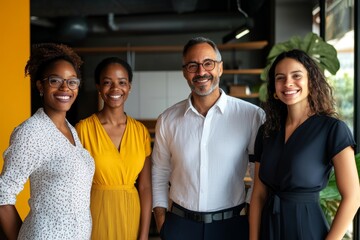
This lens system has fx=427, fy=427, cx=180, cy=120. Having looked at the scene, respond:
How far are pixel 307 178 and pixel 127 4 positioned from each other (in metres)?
5.65

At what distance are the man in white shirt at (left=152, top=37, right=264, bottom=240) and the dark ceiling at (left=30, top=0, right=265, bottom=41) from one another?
469 cm

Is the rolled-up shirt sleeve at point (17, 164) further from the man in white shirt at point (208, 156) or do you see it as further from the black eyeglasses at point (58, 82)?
the man in white shirt at point (208, 156)

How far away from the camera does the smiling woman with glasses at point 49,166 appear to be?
1.69 m

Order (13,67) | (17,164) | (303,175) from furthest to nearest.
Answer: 1. (13,67)
2. (303,175)
3. (17,164)

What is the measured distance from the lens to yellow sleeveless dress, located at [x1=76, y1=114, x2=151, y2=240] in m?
2.19

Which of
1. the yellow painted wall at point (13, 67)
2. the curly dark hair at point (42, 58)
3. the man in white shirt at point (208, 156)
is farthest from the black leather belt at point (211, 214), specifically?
the yellow painted wall at point (13, 67)

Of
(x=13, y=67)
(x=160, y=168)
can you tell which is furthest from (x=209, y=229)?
(x=13, y=67)

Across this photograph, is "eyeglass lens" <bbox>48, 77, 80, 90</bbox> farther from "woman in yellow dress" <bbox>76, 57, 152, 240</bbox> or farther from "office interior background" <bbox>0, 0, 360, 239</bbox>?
"office interior background" <bbox>0, 0, 360, 239</bbox>

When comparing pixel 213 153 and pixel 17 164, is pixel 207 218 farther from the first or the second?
pixel 17 164

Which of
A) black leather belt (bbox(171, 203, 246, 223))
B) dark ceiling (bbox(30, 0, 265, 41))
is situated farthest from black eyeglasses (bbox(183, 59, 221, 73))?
dark ceiling (bbox(30, 0, 265, 41))

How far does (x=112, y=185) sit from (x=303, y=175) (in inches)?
38.5

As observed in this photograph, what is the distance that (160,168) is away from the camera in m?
2.43

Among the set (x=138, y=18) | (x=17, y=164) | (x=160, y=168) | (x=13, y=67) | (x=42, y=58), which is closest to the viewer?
(x=17, y=164)

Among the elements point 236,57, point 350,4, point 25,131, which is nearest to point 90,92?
point 236,57
